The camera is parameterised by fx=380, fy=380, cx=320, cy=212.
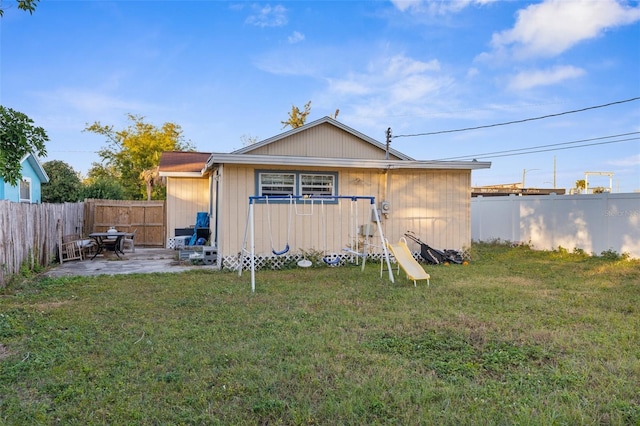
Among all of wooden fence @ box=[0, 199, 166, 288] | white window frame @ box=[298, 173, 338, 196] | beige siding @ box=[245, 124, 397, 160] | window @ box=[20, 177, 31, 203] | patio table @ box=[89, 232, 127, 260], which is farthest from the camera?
window @ box=[20, 177, 31, 203]

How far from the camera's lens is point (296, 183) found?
885 centimetres

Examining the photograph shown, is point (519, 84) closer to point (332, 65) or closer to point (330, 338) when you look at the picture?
point (332, 65)

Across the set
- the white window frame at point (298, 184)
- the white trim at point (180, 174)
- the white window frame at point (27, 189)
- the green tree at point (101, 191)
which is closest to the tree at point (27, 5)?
the white window frame at point (298, 184)

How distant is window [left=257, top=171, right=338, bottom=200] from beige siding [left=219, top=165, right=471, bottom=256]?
0.16 meters

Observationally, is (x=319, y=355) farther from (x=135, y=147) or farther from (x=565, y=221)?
(x=135, y=147)

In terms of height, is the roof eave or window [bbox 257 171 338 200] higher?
the roof eave

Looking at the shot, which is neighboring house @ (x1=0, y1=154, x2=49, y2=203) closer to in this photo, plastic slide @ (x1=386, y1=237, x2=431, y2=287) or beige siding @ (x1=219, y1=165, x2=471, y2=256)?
beige siding @ (x1=219, y1=165, x2=471, y2=256)

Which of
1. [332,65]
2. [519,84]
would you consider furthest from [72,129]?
[519,84]

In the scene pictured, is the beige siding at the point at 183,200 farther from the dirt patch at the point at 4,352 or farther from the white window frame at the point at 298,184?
the dirt patch at the point at 4,352

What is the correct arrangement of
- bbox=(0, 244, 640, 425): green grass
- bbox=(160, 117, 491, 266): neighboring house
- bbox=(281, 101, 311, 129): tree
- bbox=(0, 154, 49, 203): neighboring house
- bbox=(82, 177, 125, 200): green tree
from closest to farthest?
bbox=(0, 244, 640, 425): green grass → bbox=(160, 117, 491, 266): neighboring house → bbox=(0, 154, 49, 203): neighboring house → bbox=(82, 177, 125, 200): green tree → bbox=(281, 101, 311, 129): tree

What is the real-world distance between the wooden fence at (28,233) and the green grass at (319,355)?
2.05ft

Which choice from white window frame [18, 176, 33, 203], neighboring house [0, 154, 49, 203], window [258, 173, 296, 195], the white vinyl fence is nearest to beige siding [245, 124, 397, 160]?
window [258, 173, 296, 195]

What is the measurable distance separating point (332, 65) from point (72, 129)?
785 inches

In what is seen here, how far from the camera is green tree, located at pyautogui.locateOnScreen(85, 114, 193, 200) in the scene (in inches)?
1004
